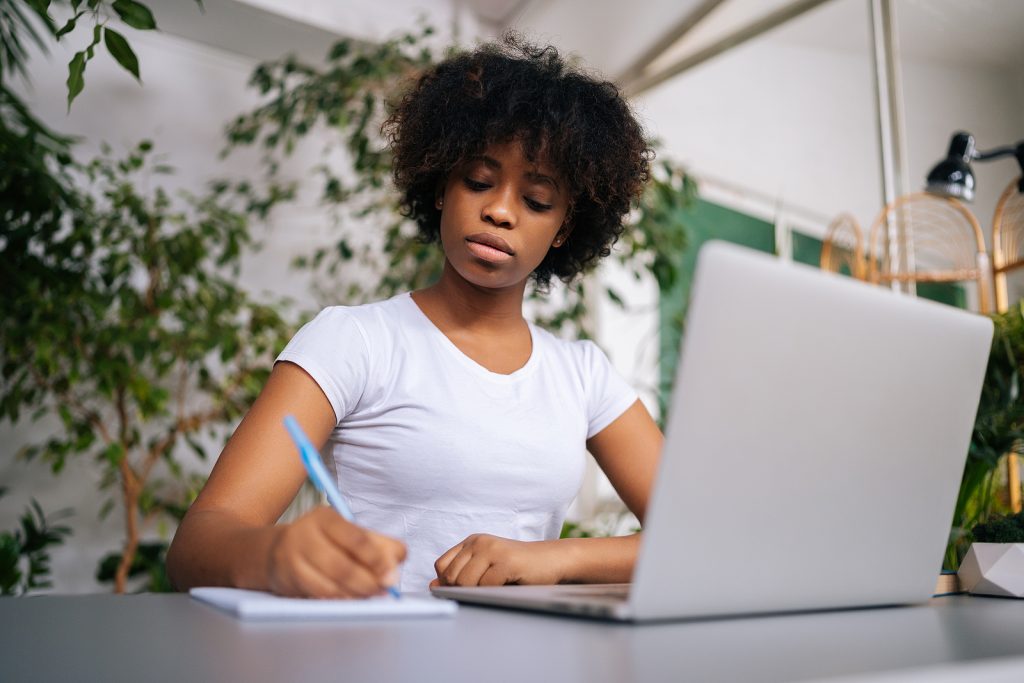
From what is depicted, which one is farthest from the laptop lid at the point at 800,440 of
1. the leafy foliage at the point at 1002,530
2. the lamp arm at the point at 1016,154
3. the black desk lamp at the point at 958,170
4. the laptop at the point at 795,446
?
the black desk lamp at the point at 958,170

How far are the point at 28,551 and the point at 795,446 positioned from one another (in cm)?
272

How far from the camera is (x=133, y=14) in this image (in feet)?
2.90

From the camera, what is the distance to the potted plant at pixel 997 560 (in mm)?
830

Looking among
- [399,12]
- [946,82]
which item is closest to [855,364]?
[946,82]

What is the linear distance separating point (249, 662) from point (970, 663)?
0.34 metres

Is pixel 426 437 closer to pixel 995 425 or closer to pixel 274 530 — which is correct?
pixel 274 530

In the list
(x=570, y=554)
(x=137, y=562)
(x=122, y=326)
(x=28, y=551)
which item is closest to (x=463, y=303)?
(x=570, y=554)

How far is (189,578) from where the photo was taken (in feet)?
2.61

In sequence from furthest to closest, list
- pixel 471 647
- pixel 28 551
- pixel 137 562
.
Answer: pixel 137 562, pixel 28 551, pixel 471 647

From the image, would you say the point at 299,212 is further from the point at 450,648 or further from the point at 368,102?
the point at 450,648

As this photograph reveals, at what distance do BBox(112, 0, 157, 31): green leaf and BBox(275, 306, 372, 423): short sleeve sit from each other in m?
0.38

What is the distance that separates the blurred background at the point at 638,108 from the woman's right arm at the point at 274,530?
189 centimetres

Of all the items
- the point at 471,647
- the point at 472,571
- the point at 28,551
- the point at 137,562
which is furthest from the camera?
the point at 137,562

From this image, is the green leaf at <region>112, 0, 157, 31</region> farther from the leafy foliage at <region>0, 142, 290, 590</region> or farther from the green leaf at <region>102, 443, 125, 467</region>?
the green leaf at <region>102, 443, 125, 467</region>
